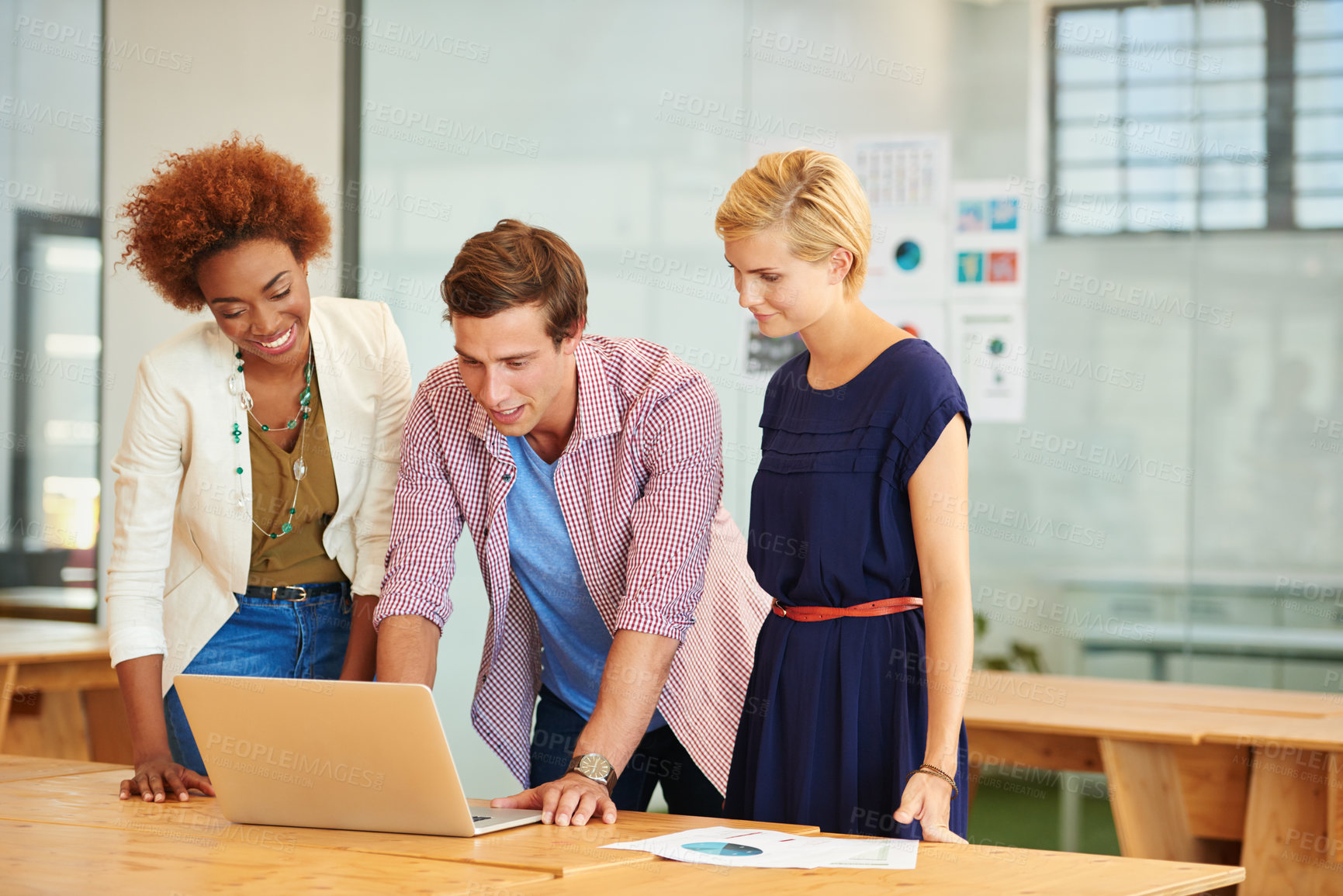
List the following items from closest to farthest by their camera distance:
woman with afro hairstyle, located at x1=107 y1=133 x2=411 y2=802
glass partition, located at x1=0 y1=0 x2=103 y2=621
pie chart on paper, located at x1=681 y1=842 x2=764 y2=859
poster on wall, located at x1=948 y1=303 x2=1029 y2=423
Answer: pie chart on paper, located at x1=681 y1=842 x2=764 y2=859
woman with afro hairstyle, located at x1=107 y1=133 x2=411 y2=802
poster on wall, located at x1=948 y1=303 x2=1029 y2=423
glass partition, located at x1=0 y1=0 x2=103 y2=621

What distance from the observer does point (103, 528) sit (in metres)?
4.44

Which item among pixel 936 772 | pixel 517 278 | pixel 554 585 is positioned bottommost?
pixel 936 772

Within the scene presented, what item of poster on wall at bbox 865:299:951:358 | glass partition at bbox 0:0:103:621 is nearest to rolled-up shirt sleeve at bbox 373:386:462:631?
poster on wall at bbox 865:299:951:358

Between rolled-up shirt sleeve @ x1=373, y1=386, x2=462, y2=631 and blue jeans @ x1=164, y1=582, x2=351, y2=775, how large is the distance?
0.55 ft

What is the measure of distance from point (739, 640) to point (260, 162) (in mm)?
955

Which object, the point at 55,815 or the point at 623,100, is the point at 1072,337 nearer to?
the point at 623,100

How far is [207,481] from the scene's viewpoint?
186 centimetres

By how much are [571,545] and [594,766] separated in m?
0.35

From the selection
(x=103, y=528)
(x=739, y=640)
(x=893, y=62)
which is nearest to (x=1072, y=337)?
(x=893, y=62)

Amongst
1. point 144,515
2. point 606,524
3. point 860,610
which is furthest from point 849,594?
point 144,515

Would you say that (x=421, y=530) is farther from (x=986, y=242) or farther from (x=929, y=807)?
(x=986, y=242)

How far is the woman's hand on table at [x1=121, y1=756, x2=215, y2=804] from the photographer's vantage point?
1.70m

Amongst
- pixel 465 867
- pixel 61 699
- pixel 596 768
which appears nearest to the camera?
pixel 465 867

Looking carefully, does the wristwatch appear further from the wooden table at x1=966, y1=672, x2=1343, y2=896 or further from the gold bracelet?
the wooden table at x1=966, y1=672, x2=1343, y2=896
